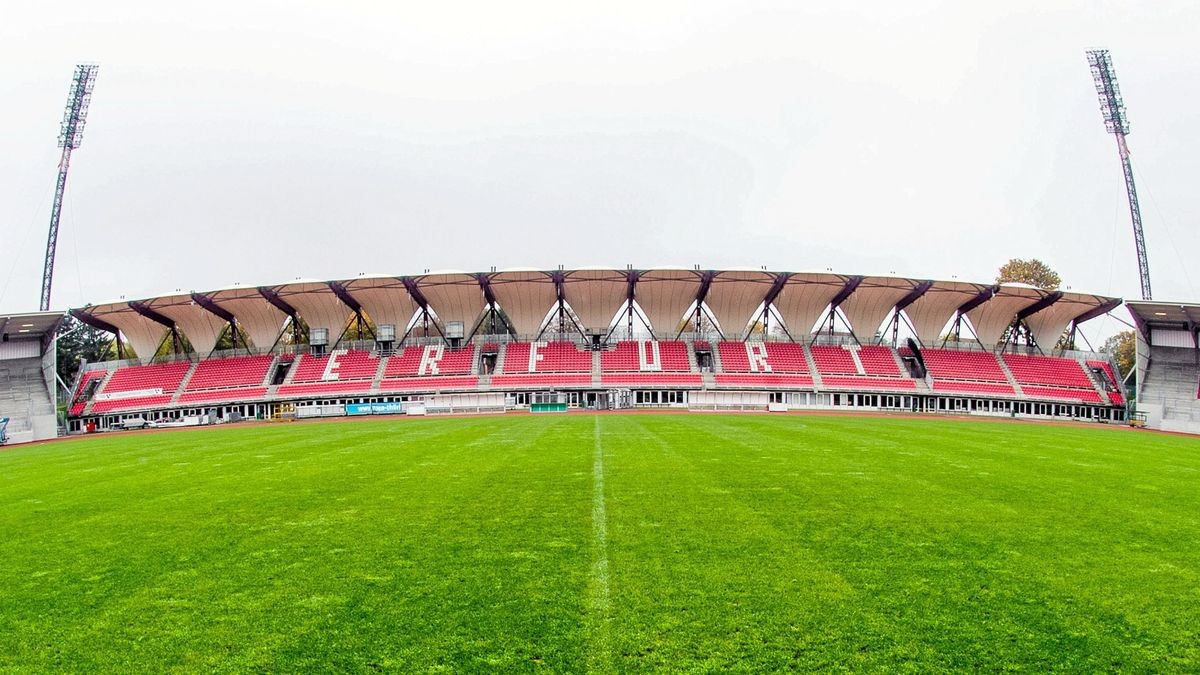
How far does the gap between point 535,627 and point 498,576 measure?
1.28m

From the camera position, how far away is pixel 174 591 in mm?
5680

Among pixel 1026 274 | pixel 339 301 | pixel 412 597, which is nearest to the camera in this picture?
pixel 412 597

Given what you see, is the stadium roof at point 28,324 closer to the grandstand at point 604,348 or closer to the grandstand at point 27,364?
the grandstand at point 27,364

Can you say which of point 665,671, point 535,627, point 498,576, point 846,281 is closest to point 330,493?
point 498,576

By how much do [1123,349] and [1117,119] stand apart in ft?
138

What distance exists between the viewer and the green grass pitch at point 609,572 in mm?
4293

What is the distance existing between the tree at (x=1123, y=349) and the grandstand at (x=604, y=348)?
17.6 m

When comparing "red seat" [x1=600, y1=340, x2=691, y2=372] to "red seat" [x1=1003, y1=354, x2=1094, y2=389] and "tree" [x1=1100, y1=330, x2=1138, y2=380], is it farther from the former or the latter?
"tree" [x1=1100, y1=330, x2=1138, y2=380]

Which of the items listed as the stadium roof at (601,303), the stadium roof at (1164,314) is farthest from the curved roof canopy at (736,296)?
the stadium roof at (1164,314)

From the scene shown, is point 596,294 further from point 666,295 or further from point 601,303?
point 666,295

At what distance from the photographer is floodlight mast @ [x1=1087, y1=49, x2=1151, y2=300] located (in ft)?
165

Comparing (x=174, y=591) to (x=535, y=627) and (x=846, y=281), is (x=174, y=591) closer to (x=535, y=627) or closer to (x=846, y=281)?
(x=535, y=627)

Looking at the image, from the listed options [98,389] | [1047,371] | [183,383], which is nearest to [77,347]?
[98,389]

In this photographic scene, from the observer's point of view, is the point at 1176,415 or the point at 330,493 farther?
the point at 1176,415
